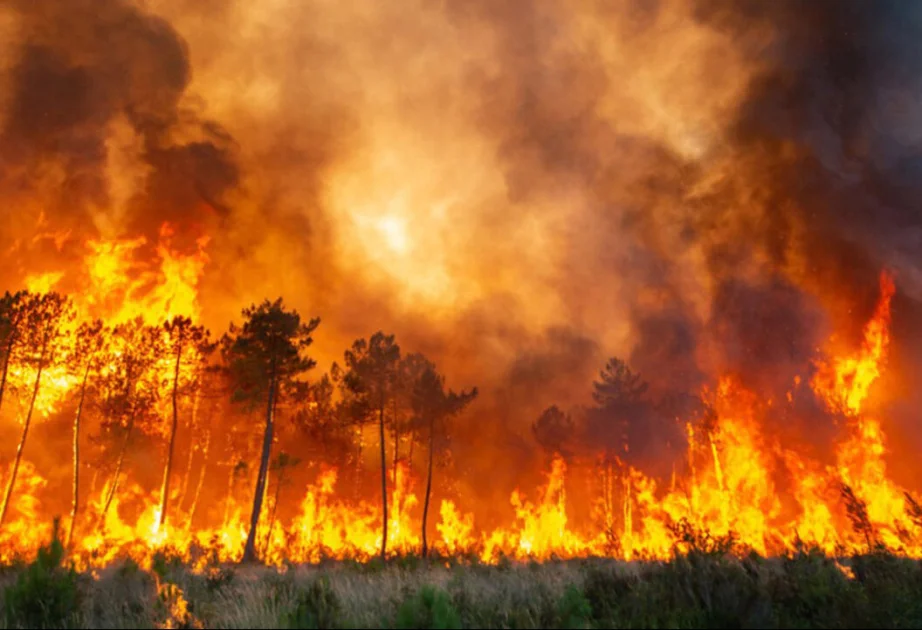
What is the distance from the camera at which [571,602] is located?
7.33 metres

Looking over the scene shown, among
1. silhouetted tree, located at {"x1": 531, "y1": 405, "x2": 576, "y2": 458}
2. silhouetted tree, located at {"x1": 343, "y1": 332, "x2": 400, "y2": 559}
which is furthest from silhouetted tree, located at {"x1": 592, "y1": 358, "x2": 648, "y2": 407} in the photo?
silhouetted tree, located at {"x1": 343, "y1": 332, "x2": 400, "y2": 559}

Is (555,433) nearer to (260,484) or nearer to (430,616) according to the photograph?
(260,484)

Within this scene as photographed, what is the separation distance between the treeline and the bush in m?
18.3

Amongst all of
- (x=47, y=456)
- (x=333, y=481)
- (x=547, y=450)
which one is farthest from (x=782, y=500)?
(x=47, y=456)

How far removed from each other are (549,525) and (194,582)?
156 feet

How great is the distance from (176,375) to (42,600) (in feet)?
87.6

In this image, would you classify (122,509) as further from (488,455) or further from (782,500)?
(782,500)

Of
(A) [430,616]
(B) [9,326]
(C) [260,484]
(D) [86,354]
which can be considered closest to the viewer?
(A) [430,616]

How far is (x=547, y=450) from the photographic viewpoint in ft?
182

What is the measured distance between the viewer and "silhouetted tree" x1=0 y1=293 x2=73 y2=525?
1160 inches

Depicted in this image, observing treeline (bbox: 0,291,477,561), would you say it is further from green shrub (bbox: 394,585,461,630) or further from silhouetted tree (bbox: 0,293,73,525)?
green shrub (bbox: 394,585,461,630)

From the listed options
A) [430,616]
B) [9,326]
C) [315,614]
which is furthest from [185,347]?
[430,616]

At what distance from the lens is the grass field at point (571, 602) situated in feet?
22.4

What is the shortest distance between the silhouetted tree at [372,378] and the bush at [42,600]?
78.0 ft
